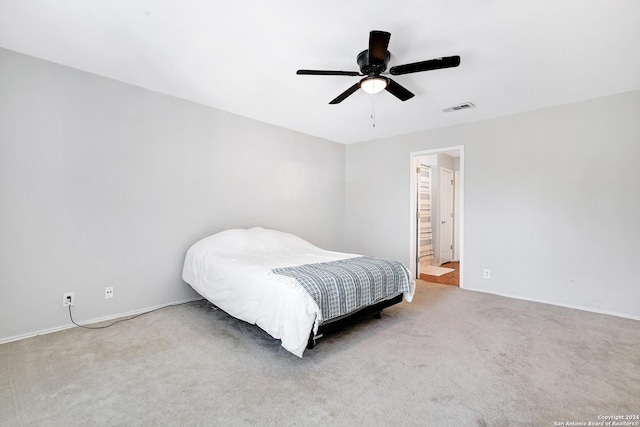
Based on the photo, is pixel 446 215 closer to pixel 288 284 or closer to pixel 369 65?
pixel 369 65

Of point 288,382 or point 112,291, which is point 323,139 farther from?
point 288,382

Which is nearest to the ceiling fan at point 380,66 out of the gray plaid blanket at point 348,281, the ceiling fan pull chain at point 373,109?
the ceiling fan pull chain at point 373,109

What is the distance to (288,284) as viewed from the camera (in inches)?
88.6

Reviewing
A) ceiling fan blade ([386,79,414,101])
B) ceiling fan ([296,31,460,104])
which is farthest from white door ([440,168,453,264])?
ceiling fan ([296,31,460,104])

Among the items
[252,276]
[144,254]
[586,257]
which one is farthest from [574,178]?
[144,254]

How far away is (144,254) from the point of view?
325 centimetres

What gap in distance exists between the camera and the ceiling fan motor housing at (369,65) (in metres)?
2.27

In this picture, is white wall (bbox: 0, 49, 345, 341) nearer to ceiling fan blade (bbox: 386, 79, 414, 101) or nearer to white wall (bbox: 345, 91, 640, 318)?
ceiling fan blade (bbox: 386, 79, 414, 101)

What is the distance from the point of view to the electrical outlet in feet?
9.05

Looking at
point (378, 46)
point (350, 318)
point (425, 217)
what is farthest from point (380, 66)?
point (425, 217)

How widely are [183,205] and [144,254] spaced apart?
69 centimetres

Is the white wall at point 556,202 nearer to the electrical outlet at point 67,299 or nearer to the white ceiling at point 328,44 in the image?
the white ceiling at point 328,44

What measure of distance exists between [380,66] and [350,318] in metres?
2.10

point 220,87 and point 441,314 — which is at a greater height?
point 220,87
